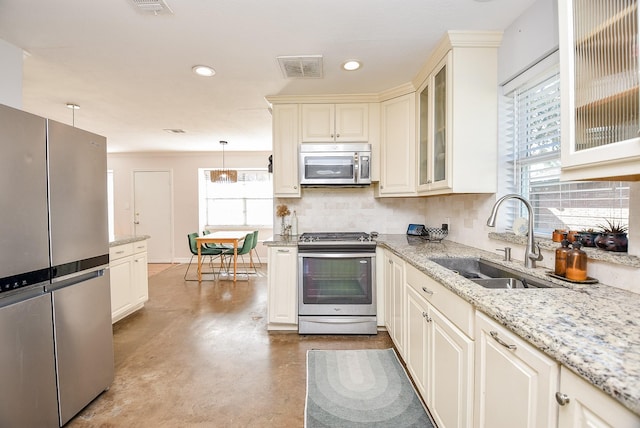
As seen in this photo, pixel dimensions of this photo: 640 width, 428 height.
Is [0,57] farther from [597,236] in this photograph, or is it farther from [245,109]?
[597,236]

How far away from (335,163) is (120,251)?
92.6 inches

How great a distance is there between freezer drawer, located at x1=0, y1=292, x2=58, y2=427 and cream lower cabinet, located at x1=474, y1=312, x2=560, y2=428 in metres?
1.99

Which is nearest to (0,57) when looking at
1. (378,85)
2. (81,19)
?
(81,19)

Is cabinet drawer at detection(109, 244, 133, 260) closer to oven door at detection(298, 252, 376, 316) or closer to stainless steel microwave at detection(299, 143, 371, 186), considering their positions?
oven door at detection(298, 252, 376, 316)

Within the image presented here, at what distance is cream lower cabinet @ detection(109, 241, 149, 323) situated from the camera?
288cm

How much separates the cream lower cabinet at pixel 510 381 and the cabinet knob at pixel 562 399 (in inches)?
0.7

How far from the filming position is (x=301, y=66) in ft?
7.54

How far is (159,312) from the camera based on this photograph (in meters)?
3.36

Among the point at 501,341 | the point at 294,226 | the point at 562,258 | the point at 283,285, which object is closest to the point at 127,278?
the point at 283,285

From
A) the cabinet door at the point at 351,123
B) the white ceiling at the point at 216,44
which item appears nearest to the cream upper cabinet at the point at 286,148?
the white ceiling at the point at 216,44

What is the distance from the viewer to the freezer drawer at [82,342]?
1564 millimetres

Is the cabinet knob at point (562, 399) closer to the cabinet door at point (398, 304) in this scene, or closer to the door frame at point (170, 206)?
the cabinet door at point (398, 304)

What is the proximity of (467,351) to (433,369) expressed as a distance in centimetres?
43

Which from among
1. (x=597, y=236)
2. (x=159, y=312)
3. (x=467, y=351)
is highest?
(x=597, y=236)
